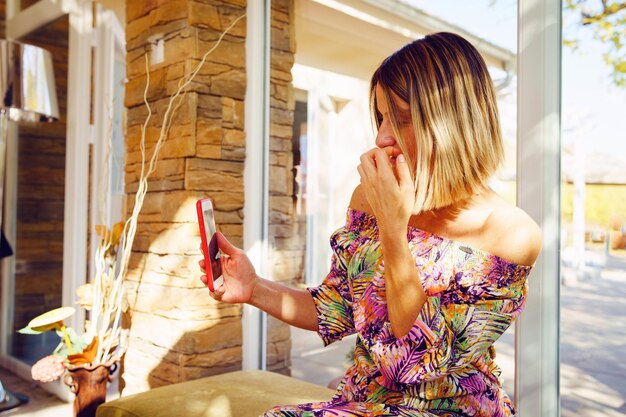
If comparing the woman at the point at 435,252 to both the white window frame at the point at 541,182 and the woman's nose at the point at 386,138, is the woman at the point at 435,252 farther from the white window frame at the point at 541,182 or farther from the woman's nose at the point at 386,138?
the white window frame at the point at 541,182

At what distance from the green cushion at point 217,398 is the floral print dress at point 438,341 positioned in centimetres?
77

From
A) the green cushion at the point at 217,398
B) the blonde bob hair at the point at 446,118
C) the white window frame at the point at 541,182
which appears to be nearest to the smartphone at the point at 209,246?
the blonde bob hair at the point at 446,118

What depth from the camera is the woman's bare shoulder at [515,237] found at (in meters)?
1.05

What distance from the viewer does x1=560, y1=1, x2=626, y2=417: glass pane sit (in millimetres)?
1608

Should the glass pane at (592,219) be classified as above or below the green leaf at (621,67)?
below

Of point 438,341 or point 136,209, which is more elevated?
point 136,209

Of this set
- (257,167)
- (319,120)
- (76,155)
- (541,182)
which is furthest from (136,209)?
(541,182)

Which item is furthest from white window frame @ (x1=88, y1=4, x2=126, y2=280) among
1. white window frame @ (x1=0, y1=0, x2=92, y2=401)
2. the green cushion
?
the green cushion

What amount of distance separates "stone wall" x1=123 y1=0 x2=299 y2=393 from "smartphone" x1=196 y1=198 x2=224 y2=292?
1.19 metres

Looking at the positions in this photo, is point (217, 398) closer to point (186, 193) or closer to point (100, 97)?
point (186, 193)

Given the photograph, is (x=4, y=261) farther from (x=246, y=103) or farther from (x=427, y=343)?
(x=427, y=343)

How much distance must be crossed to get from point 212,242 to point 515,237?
62cm

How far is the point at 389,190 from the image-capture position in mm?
1000

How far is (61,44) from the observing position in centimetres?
361
